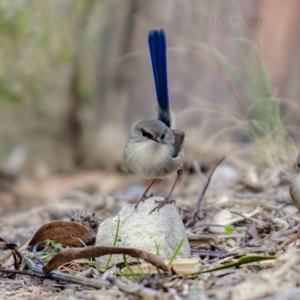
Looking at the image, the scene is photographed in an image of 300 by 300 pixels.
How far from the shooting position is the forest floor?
2559 mm

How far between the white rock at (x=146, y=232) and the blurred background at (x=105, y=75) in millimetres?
4360

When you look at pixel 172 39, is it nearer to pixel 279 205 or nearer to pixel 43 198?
pixel 43 198

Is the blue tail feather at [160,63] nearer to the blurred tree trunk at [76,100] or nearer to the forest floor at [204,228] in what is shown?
the forest floor at [204,228]

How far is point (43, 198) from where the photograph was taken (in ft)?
24.5

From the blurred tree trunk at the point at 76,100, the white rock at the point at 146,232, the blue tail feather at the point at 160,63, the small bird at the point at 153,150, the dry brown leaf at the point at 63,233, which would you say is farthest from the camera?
the blurred tree trunk at the point at 76,100

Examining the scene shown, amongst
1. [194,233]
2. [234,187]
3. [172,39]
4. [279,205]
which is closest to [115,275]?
[194,233]

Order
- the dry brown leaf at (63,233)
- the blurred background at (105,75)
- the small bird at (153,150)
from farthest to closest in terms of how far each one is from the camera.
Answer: the blurred background at (105,75), the small bird at (153,150), the dry brown leaf at (63,233)

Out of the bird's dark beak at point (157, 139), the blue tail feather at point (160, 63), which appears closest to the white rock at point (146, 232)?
the bird's dark beak at point (157, 139)

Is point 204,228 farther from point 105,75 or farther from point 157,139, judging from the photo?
point 105,75

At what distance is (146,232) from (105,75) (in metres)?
5.40

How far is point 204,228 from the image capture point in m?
4.11

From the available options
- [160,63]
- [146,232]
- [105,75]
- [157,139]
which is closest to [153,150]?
[157,139]

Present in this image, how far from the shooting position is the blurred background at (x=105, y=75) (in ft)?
25.9

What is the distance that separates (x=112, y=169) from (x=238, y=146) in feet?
6.18
